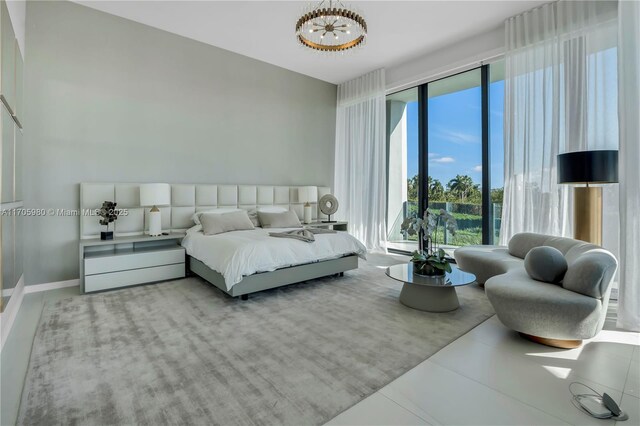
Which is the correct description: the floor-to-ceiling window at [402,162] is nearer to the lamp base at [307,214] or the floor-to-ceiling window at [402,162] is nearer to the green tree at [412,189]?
the green tree at [412,189]

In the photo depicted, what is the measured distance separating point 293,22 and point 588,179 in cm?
387

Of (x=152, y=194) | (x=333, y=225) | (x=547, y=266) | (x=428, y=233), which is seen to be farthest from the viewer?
(x=333, y=225)

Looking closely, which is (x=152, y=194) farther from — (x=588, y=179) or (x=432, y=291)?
(x=588, y=179)

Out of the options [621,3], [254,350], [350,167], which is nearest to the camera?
[254,350]

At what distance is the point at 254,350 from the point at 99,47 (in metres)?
4.21

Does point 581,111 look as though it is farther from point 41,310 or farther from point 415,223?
point 41,310

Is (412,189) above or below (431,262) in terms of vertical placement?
above

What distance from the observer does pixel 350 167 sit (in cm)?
637

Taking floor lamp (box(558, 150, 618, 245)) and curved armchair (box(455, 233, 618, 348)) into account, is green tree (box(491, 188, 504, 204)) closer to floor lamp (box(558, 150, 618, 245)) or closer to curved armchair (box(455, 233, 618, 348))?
floor lamp (box(558, 150, 618, 245))

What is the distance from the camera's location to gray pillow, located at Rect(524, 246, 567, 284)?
8.04 feet

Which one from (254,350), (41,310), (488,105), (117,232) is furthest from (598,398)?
(117,232)

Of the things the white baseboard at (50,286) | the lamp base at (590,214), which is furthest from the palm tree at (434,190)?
the white baseboard at (50,286)

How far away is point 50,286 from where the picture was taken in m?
3.62

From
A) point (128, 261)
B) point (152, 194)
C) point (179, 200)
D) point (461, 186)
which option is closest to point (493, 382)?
point (461, 186)
